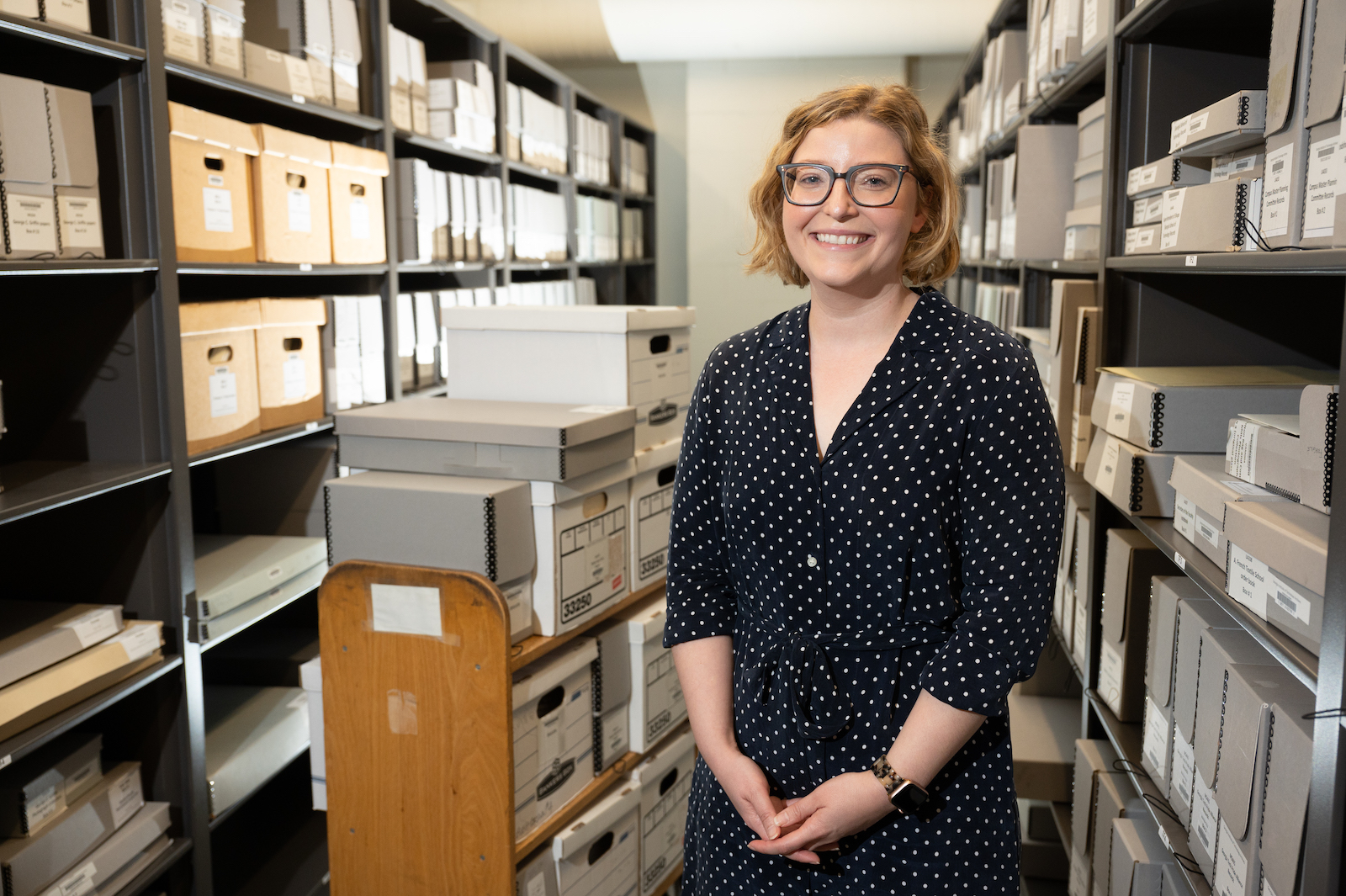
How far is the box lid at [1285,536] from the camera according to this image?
0.90 m

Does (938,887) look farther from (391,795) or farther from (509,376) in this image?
(509,376)

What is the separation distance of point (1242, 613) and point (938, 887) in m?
0.43

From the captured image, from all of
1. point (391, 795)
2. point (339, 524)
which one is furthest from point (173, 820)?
point (339, 524)

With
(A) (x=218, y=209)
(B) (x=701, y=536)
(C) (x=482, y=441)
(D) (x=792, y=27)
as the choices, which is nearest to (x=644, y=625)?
(C) (x=482, y=441)

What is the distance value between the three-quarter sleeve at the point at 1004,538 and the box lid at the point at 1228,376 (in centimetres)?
48

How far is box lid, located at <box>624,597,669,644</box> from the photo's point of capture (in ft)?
6.48

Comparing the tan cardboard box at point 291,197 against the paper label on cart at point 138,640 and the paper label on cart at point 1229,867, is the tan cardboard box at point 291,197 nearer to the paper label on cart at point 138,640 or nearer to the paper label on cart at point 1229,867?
the paper label on cart at point 138,640

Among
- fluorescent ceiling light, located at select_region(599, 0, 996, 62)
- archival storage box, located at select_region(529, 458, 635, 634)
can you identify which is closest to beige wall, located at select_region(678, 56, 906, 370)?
fluorescent ceiling light, located at select_region(599, 0, 996, 62)

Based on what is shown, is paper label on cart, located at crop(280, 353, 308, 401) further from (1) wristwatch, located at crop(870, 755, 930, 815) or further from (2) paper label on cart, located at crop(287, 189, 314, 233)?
(1) wristwatch, located at crop(870, 755, 930, 815)

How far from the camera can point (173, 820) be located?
1935 mm

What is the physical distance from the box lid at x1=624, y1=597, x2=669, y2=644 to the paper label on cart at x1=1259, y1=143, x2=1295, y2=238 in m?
1.20

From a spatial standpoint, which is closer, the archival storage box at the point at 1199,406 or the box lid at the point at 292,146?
the archival storage box at the point at 1199,406

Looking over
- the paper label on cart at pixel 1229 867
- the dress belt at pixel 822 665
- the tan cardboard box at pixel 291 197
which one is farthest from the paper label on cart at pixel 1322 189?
the tan cardboard box at pixel 291 197

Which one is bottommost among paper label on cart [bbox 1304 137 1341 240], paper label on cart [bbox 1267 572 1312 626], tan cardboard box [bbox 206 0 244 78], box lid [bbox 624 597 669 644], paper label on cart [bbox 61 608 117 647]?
box lid [bbox 624 597 669 644]
